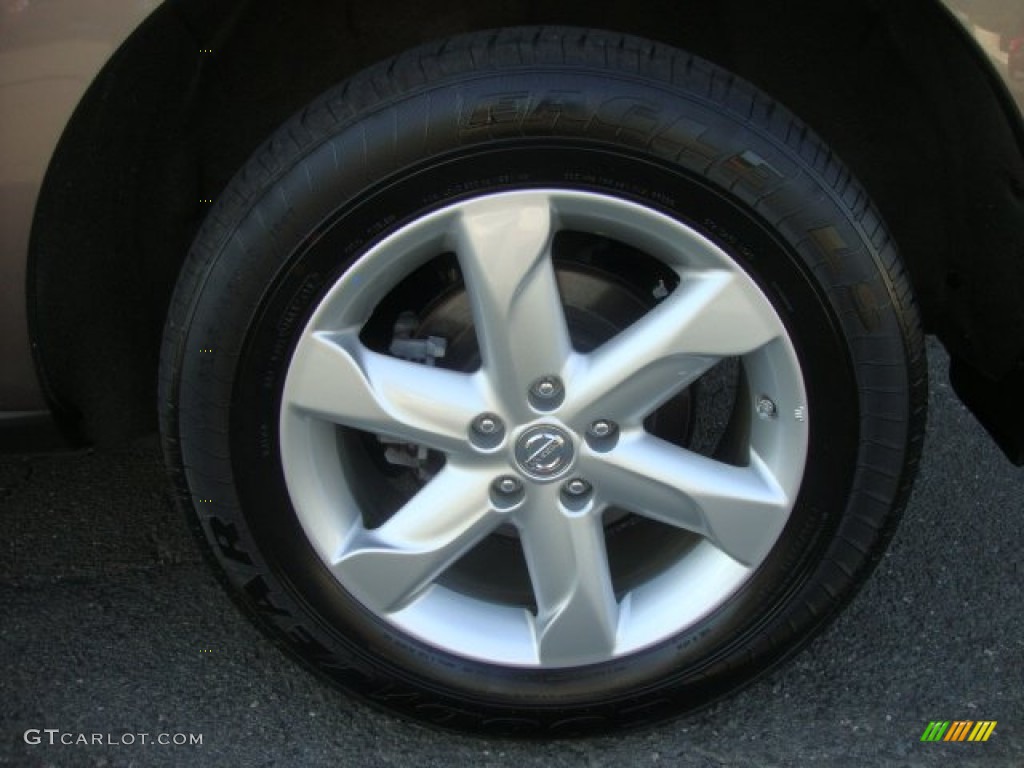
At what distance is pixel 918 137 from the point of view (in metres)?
1.83

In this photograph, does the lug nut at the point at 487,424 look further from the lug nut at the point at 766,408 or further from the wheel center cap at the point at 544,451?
the lug nut at the point at 766,408

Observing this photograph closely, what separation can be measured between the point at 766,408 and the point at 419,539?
0.58 metres

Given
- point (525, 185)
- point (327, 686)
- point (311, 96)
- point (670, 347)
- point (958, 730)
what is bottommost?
point (327, 686)

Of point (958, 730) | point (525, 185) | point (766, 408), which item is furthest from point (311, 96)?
point (958, 730)

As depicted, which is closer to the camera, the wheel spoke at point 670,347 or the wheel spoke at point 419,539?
the wheel spoke at point 670,347

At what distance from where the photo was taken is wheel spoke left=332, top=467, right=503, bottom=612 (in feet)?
5.63

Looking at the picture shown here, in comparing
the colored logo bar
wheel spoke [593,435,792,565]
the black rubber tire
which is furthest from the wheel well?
the colored logo bar

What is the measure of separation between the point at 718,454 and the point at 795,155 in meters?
0.63

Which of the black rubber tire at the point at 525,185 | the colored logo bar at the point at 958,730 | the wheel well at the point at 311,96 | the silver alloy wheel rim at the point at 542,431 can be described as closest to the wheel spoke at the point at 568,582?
the silver alloy wheel rim at the point at 542,431

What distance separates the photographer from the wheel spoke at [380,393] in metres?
1.61

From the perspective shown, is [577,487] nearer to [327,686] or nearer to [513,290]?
[513,290]

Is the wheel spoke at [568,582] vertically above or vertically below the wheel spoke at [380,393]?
below

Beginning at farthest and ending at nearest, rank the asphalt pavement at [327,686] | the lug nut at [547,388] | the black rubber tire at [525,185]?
the asphalt pavement at [327,686] < the lug nut at [547,388] < the black rubber tire at [525,185]

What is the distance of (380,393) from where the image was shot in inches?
65.1
